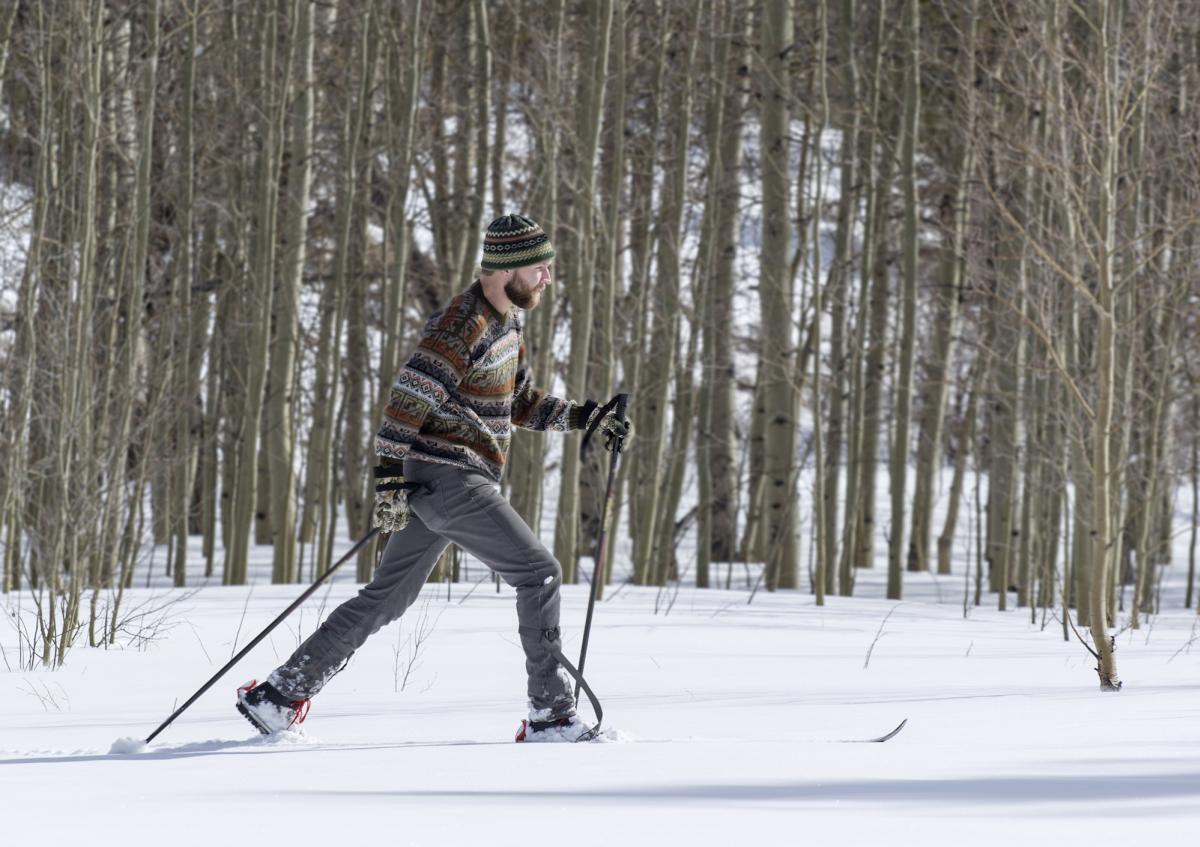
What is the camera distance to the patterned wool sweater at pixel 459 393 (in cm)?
437

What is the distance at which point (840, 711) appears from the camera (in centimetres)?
541

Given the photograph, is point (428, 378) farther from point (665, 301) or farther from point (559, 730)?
point (665, 301)

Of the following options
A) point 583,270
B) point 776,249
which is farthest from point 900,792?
point 776,249

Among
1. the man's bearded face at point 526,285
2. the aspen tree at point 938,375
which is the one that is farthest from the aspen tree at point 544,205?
the man's bearded face at point 526,285

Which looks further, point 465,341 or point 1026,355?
point 1026,355

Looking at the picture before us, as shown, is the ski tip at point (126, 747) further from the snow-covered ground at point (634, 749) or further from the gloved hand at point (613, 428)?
the gloved hand at point (613, 428)

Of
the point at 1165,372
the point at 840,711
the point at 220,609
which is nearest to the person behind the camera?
the point at 840,711

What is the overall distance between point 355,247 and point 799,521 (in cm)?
697

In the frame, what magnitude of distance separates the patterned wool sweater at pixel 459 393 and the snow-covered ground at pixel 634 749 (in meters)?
0.90

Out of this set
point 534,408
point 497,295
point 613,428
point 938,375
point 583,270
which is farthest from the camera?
point 938,375

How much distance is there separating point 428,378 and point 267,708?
115 centimetres

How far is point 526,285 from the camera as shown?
4.59 meters

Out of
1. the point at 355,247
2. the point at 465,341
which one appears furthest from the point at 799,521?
the point at 465,341

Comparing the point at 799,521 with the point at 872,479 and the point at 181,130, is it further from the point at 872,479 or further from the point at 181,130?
the point at 181,130
